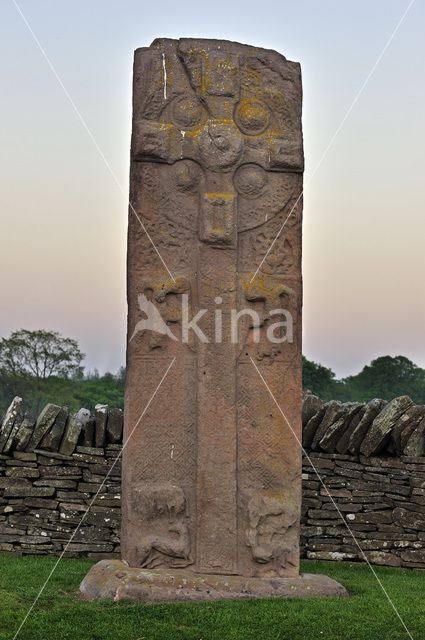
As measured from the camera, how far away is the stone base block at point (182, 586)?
17.5ft

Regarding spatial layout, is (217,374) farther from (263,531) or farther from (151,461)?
(263,531)

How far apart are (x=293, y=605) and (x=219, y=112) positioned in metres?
3.80

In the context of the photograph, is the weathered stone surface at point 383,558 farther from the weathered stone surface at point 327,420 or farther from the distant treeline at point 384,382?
the distant treeline at point 384,382

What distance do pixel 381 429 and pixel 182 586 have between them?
3.23 m

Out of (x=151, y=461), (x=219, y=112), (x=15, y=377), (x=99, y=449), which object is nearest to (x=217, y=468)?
(x=151, y=461)

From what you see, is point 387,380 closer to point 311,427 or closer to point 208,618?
point 311,427

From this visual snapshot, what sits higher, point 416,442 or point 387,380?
point 387,380

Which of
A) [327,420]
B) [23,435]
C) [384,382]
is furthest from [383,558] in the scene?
[384,382]

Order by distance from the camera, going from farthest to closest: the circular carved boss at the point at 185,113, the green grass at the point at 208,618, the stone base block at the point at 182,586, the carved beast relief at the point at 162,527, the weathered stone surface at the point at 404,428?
the weathered stone surface at the point at 404,428 → the circular carved boss at the point at 185,113 → the carved beast relief at the point at 162,527 → the stone base block at the point at 182,586 → the green grass at the point at 208,618

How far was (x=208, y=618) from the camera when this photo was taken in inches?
191

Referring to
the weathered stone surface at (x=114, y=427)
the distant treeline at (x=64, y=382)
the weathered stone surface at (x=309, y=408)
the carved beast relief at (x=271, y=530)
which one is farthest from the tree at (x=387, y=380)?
the carved beast relief at (x=271, y=530)

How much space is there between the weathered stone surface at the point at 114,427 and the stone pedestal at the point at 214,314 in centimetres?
189

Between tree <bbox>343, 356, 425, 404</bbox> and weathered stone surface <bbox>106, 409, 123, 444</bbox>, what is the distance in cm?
2543

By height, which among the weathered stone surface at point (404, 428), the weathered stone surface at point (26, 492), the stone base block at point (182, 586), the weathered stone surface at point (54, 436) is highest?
the weathered stone surface at point (404, 428)
